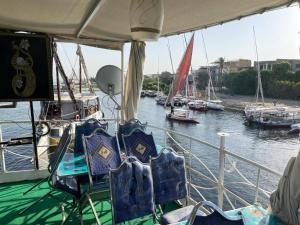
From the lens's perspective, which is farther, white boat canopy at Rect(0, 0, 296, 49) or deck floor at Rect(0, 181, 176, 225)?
deck floor at Rect(0, 181, 176, 225)

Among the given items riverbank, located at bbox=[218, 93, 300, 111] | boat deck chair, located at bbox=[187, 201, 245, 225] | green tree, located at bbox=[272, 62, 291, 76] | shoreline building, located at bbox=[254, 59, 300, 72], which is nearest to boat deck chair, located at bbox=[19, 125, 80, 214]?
boat deck chair, located at bbox=[187, 201, 245, 225]

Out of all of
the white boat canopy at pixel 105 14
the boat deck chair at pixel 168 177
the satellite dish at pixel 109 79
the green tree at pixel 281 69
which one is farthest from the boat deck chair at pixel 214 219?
the green tree at pixel 281 69

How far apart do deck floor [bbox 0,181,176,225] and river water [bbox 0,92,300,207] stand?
222 cm

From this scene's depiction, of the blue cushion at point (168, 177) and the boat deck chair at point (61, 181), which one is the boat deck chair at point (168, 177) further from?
the boat deck chair at point (61, 181)

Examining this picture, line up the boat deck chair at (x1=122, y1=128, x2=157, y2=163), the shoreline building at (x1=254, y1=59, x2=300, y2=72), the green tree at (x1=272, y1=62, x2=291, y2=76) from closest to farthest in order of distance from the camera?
1. the boat deck chair at (x1=122, y1=128, x2=157, y2=163)
2. the green tree at (x1=272, y1=62, x2=291, y2=76)
3. the shoreline building at (x1=254, y1=59, x2=300, y2=72)

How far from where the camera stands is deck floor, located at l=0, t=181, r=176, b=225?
7.98 feet

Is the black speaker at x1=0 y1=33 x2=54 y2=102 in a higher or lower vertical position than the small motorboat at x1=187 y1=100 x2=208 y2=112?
higher

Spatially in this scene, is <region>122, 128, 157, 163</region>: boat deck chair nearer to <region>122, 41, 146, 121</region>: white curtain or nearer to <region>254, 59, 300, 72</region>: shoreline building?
<region>122, 41, 146, 121</region>: white curtain

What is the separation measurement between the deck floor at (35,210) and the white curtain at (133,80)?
1577 millimetres

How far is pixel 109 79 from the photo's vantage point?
4430 mm

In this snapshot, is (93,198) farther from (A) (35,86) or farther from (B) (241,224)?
(A) (35,86)

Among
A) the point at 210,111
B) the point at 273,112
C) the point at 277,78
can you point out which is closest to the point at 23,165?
the point at 273,112

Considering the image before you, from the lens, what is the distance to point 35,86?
3391 mm

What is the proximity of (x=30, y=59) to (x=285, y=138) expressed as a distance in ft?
69.2
